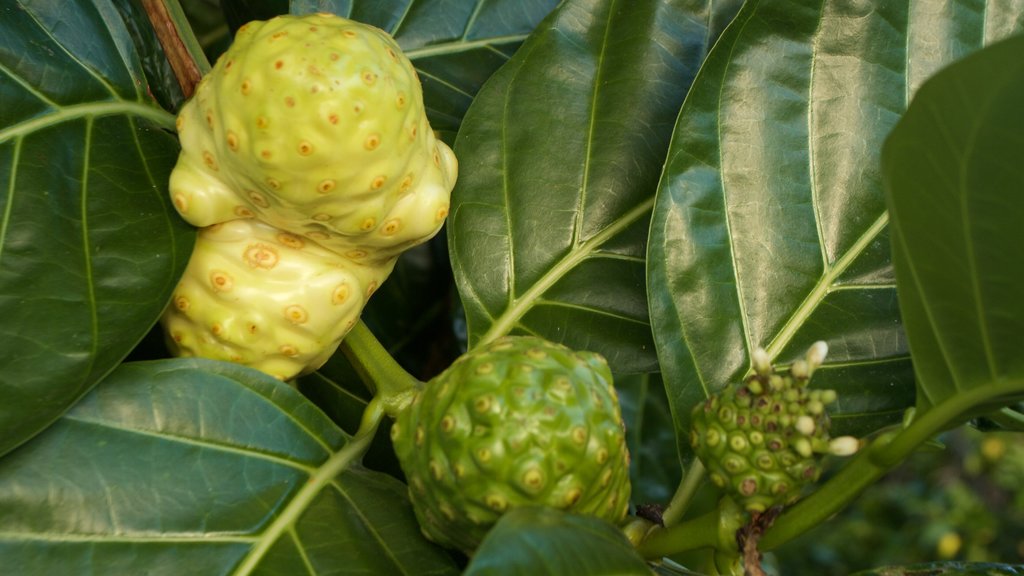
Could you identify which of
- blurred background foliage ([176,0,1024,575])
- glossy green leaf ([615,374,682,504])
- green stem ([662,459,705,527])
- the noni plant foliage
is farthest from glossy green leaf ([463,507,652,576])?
blurred background foliage ([176,0,1024,575])

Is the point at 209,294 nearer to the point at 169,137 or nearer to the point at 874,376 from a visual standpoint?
the point at 169,137

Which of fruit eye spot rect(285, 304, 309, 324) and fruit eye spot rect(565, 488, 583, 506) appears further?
fruit eye spot rect(285, 304, 309, 324)

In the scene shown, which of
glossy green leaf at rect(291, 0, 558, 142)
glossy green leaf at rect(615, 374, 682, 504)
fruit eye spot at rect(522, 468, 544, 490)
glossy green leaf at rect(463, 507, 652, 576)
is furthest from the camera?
glossy green leaf at rect(615, 374, 682, 504)

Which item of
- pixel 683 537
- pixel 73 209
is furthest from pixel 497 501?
pixel 73 209

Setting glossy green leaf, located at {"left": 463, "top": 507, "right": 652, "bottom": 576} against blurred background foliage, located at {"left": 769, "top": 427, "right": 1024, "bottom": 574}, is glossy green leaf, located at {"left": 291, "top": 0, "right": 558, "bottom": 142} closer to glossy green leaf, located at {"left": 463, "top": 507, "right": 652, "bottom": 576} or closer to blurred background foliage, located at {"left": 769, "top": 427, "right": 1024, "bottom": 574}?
glossy green leaf, located at {"left": 463, "top": 507, "right": 652, "bottom": 576}

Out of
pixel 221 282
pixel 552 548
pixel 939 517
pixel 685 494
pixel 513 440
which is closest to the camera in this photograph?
pixel 552 548

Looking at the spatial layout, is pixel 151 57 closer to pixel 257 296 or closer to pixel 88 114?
pixel 88 114

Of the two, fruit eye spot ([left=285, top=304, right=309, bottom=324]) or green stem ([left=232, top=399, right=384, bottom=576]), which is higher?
fruit eye spot ([left=285, top=304, right=309, bottom=324])
